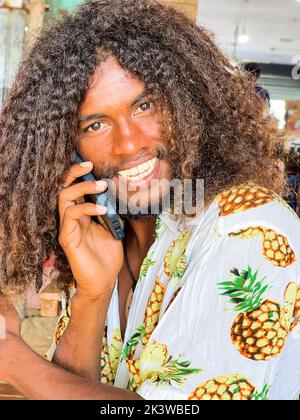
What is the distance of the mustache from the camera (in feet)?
4.89

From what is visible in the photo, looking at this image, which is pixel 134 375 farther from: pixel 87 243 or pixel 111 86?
pixel 111 86

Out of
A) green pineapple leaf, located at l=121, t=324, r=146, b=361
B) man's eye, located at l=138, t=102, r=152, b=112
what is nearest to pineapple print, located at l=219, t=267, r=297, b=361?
green pineapple leaf, located at l=121, t=324, r=146, b=361

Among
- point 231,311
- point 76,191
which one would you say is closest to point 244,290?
point 231,311

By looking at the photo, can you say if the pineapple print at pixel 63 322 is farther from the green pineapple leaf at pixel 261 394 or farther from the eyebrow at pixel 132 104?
the green pineapple leaf at pixel 261 394

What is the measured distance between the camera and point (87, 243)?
4.68 feet

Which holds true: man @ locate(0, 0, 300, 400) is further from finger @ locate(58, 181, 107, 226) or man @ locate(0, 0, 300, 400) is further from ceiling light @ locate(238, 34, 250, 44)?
ceiling light @ locate(238, 34, 250, 44)

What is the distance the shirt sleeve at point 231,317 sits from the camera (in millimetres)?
1007

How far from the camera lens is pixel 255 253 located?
3.52 ft

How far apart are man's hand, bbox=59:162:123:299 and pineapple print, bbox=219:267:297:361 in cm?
42

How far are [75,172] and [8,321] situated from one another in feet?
1.27

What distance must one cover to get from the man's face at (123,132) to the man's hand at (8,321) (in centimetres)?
39

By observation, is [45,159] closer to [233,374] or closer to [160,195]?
[160,195]

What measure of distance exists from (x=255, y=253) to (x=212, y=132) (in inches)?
20.2
